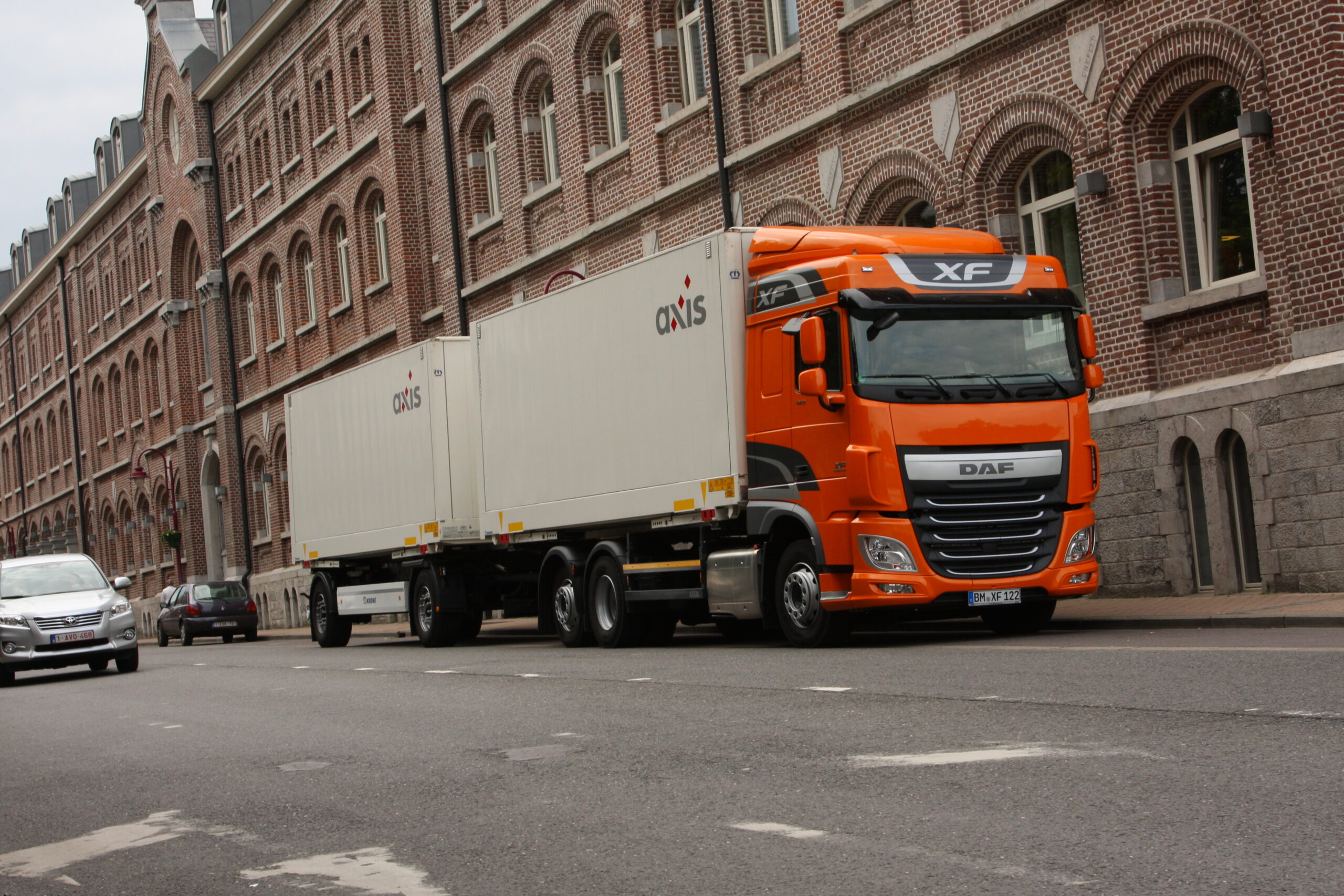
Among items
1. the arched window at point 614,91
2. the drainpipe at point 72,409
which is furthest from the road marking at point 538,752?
the drainpipe at point 72,409

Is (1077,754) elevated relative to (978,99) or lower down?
lower down

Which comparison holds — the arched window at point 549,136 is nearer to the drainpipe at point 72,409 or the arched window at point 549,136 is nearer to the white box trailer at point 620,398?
the white box trailer at point 620,398

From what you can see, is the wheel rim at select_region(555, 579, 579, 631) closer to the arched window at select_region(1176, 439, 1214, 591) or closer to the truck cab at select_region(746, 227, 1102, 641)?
the truck cab at select_region(746, 227, 1102, 641)

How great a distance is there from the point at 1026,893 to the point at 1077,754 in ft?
7.46

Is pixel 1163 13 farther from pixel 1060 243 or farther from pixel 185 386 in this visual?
pixel 185 386

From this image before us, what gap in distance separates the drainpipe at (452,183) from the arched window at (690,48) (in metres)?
8.36

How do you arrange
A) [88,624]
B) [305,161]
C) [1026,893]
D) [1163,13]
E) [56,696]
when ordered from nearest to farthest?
[1026,893] < [1163,13] < [56,696] < [88,624] < [305,161]

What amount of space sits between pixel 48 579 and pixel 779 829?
1812 cm

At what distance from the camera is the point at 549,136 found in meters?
29.5

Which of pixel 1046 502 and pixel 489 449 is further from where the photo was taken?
pixel 489 449

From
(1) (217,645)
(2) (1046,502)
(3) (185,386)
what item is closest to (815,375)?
(2) (1046,502)

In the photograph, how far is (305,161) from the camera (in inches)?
1581

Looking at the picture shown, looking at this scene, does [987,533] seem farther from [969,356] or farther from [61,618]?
[61,618]

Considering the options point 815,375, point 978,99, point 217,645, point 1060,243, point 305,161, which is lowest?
point 217,645
